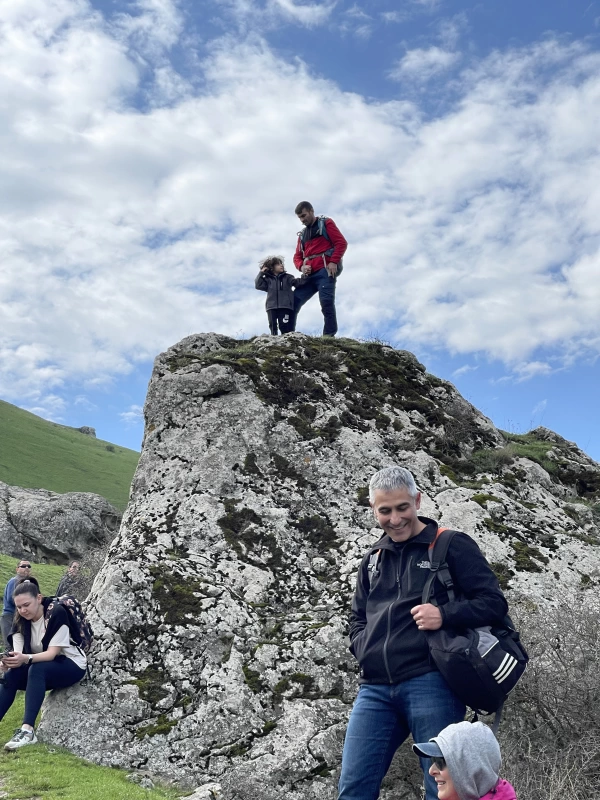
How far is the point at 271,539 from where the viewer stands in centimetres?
945

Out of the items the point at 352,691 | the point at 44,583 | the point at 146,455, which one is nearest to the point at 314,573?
the point at 352,691

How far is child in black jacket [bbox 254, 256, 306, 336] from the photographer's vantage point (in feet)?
45.3

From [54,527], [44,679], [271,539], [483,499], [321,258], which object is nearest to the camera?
[44,679]

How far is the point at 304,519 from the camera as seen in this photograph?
32.0 ft

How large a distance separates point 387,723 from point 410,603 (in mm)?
836

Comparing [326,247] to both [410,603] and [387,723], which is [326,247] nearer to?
[410,603]

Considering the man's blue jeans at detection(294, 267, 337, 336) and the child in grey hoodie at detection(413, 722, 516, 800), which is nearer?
the child in grey hoodie at detection(413, 722, 516, 800)

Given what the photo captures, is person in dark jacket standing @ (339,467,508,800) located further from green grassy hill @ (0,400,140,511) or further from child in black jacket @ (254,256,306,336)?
green grassy hill @ (0,400,140,511)

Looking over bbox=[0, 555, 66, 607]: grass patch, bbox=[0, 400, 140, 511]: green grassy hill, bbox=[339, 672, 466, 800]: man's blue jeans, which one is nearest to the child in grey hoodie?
bbox=[339, 672, 466, 800]: man's blue jeans

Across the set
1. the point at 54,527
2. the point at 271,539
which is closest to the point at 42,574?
the point at 54,527

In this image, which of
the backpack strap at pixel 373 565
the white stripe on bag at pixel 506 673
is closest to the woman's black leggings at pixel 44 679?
the backpack strap at pixel 373 565

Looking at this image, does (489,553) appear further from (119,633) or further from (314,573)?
(119,633)

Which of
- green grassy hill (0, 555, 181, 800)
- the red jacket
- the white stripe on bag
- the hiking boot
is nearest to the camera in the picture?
the white stripe on bag

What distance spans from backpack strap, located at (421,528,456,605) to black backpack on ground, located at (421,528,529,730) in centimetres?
10
